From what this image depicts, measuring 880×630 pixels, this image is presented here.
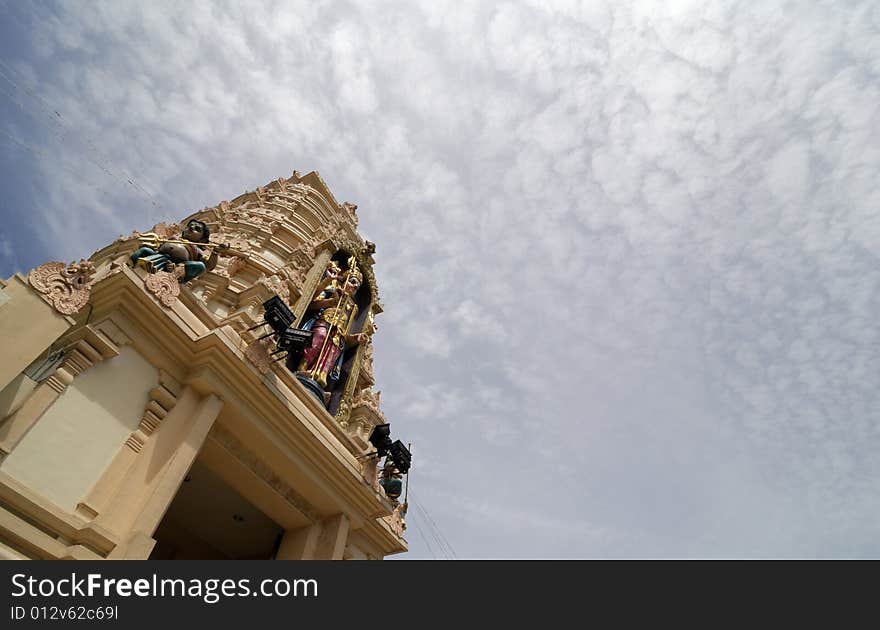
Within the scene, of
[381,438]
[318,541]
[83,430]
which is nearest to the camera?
[83,430]

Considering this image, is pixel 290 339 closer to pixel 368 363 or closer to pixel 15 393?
pixel 15 393

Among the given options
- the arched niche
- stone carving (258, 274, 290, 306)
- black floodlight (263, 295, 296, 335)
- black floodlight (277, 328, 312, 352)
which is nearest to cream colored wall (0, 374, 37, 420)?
black floodlight (263, 295, 296, 335)

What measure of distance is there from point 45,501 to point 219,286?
797cm

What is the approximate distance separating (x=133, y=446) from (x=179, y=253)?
4428 millimetres

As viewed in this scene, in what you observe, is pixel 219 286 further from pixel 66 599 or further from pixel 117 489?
pixel 66 599

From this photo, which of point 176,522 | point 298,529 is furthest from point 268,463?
point 176,522

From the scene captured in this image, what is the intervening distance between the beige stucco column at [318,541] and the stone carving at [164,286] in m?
6.30

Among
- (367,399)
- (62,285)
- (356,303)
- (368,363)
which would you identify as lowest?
(62,285)

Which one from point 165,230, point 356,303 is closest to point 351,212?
point 356,303

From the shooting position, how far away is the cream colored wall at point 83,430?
7586 mm

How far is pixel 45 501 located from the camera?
23.8 ft

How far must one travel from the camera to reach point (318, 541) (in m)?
12.0

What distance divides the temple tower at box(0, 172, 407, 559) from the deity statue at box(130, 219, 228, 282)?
0.17 ft

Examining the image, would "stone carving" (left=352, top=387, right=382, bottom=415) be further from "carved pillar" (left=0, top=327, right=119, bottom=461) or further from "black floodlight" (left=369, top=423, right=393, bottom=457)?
"carved pillar" (left=0, top=327, right=119, bottom=461)
